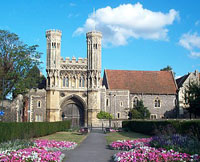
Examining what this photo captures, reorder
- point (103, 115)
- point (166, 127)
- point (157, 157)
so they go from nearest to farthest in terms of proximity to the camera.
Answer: point (157, 157), point (166, 127), point (103, 115)

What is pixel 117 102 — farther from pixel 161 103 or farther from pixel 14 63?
pixel 14 63

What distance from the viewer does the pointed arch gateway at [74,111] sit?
47219mm

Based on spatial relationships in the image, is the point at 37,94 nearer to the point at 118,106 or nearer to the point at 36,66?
the point at 36,66

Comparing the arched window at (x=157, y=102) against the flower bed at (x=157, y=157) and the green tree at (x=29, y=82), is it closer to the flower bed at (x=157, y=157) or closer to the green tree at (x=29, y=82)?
the green tree at (x=29, y=82)

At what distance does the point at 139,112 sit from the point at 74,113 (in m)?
10.1

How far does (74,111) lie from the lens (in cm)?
4778

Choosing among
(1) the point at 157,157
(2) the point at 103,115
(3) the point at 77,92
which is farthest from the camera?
(3) the point at 77,92

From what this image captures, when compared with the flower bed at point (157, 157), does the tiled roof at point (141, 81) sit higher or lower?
higher

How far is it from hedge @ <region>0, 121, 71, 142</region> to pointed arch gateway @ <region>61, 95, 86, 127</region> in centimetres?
1354

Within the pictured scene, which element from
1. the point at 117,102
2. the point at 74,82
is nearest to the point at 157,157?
the point at 74,82

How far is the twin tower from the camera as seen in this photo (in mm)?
45812

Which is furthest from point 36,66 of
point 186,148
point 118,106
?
point 186,148

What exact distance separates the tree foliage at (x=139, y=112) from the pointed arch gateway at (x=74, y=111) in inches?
293

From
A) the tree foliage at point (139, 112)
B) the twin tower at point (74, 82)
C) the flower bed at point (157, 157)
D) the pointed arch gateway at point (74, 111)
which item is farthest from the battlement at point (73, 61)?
the flower bed at point (157, 157)
